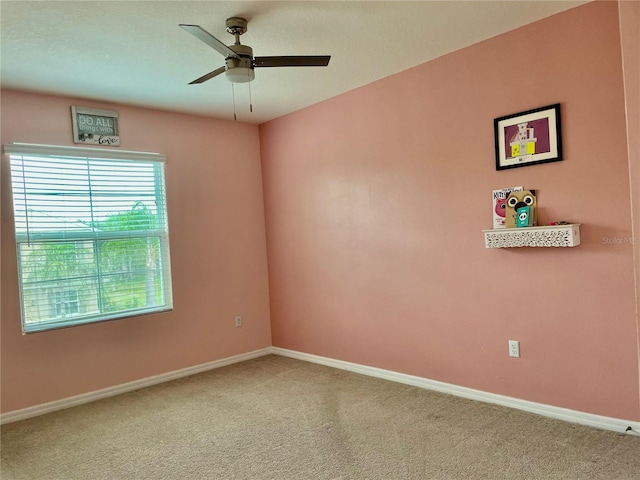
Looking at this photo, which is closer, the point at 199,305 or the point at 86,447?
the point at 86,447

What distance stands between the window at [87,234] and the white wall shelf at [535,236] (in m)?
2.87

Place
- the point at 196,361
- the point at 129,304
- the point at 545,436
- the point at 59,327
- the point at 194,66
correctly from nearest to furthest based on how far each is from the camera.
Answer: the point at 545,436 < the point at 194,66 < the point at 59,327 < the point at 129,304 < the point at 196,361

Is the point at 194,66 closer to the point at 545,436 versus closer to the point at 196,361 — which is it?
the point at 196,361

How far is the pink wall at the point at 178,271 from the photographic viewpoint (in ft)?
11.2

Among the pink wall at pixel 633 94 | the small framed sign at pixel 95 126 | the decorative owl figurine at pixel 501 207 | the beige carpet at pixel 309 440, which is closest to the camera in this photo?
the pink wall at pixel 633 94

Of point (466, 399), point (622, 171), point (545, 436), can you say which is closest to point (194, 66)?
point (622, 171)

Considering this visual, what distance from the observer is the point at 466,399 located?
10.6ft

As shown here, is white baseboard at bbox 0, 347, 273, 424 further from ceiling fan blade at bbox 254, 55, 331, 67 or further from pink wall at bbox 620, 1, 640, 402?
pink wall at bbox 620, 1, 640, 402

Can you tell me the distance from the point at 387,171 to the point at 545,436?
7.10ft

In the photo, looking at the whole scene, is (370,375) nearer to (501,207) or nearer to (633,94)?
(501,207)

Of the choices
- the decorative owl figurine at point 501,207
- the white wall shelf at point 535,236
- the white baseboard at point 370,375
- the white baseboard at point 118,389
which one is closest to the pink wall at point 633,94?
the white wall shelf at point 535,236

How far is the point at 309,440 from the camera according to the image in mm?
2732

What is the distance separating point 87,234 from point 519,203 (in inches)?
131

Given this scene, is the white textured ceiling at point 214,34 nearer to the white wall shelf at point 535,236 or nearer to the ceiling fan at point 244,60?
the ceiling fan at point 244,60
